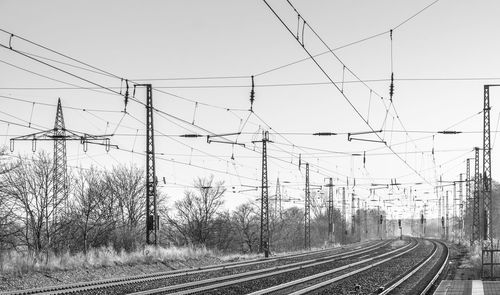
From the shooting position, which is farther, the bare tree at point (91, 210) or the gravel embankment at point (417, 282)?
the bare tree at point (91, 210)

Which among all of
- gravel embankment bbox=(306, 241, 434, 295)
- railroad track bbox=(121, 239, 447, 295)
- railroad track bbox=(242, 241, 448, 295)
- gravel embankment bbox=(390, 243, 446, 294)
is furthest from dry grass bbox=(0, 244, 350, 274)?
gravel embankment bbox=(390, 243, 446, 294)

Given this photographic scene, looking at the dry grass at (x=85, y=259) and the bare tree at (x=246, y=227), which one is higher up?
the dry grass at (x=85, y=259)

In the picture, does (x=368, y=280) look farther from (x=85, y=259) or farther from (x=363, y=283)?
(x=85, y=259)

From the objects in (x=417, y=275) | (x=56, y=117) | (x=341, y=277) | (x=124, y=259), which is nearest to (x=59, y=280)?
(x=124, y=259)

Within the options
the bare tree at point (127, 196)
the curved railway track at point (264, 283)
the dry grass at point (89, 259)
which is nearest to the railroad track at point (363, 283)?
the curved railway track at point (264, 283)

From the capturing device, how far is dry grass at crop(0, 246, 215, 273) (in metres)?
24.6

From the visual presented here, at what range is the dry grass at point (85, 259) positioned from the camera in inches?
969

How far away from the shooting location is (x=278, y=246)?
8706 centimetres

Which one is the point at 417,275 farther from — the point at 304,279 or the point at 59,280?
the point at 59,280

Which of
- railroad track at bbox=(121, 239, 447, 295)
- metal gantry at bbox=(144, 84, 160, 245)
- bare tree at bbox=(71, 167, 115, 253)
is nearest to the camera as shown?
railroad track at bbox=(121, 239, 447, 295)

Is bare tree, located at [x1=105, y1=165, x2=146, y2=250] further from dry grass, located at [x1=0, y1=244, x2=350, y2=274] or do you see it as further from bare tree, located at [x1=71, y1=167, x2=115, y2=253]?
dry grass, located at [x1=0, y1=244, x2=350, y2=274]

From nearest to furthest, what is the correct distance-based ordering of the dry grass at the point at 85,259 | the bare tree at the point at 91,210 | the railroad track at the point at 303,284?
the railroad track at the point at 303,284, the dry grass at the point at 85,259, the bare tree at the point at 91,210

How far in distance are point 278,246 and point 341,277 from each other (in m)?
59.3

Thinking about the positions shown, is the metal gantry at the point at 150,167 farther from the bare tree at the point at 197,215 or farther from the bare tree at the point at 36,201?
the bare tree at the point at 197,215
